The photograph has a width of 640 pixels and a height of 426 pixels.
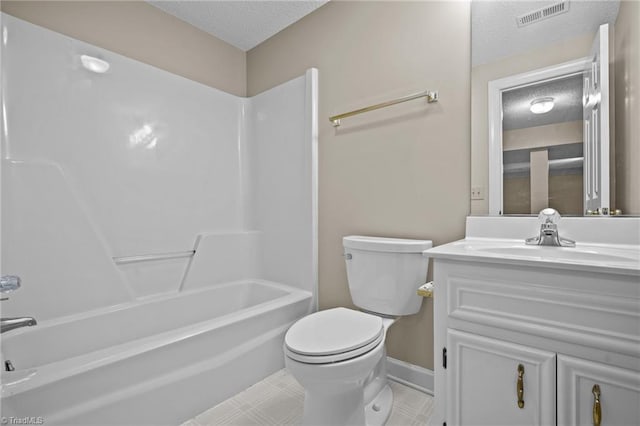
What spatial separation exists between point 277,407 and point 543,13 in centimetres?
216

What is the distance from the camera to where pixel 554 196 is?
1.27 m

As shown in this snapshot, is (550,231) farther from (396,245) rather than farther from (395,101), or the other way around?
(395,101)

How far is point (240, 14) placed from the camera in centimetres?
214

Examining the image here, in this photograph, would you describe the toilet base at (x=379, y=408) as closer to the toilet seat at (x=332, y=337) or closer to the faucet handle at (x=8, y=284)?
the toilet seat at (x=332, y=337)

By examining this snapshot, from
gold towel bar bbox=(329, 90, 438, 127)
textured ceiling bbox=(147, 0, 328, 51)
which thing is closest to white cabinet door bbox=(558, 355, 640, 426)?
gold towel bar bbox=(329, 90, 438, 127)

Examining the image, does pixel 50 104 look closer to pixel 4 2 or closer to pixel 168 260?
pixel 4 2

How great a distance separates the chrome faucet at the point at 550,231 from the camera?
1181 millimetres

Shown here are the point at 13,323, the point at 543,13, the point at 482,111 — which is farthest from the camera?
the point at 482,111

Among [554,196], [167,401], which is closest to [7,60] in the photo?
[167,401]

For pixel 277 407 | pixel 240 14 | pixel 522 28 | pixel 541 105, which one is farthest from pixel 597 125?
pixel 240 14

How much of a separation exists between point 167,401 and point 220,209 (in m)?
1.33

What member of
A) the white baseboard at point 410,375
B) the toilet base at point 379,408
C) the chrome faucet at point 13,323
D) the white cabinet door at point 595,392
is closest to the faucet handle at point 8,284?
the chrome faucet at point 13,323

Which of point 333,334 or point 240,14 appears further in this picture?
point 240,14

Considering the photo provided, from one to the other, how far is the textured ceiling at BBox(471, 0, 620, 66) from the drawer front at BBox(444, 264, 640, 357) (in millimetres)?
1053
